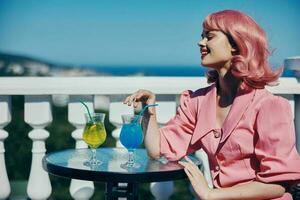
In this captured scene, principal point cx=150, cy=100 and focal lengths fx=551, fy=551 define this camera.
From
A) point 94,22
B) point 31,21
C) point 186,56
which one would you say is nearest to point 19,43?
point 31,21

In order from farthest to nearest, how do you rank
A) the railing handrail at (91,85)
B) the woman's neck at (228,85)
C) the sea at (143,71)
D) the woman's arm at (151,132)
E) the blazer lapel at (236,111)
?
the sea at (143,71)
the railing handrail at (91,85)
the woman's arm at (151,132)
the woman's neck at (228,85)
the blazer lapel at (236,111)

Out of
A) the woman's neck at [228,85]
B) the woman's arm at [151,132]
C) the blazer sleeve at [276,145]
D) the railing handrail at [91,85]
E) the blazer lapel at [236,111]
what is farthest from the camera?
the railing handrail at [91,85]

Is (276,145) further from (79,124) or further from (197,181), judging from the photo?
(79,124)

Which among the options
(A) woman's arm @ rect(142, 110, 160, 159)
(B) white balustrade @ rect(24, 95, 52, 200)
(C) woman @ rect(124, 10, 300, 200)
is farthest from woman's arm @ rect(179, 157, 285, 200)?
(B) white balustrade @ rect(24, 95, 52, 200)

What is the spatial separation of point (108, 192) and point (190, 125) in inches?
15.4

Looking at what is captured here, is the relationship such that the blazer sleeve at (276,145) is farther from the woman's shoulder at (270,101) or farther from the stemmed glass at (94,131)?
the stemmed glass at (94,131)

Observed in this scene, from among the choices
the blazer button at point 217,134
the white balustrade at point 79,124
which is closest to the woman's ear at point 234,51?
the blazer button at point 217,134

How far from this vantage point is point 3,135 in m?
2.38

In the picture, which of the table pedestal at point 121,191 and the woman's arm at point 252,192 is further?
the table pedestal at point 121,191

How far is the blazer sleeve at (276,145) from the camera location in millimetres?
1639

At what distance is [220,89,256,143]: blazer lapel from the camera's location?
176cm

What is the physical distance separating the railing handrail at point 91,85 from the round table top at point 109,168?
0.32 metres

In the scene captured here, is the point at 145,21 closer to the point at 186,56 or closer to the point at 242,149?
the point at 186,56

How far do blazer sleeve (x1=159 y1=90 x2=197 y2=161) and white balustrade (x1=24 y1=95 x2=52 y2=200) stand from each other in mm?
591
